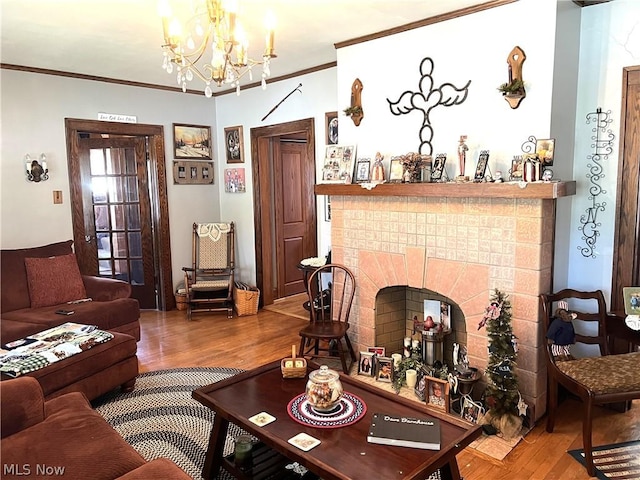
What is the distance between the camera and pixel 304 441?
1.85 m

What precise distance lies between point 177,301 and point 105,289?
1494mm

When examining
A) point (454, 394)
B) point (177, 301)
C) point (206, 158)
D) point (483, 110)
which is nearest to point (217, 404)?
point (454, 394)

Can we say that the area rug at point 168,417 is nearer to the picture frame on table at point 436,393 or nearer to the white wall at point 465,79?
the picture frame on table at point 436,393

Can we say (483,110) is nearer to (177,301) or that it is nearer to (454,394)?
(454,394)

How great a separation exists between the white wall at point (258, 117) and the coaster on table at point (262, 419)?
2.50 meters

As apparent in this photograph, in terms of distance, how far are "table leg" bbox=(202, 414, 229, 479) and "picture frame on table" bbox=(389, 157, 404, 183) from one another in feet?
6.46

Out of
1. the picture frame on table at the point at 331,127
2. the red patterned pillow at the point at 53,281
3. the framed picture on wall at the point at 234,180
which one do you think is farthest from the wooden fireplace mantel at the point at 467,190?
the red patterned pillow at the point at 53,281

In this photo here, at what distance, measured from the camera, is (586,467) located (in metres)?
2.36

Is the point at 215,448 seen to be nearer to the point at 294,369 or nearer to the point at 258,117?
the point at 294,369

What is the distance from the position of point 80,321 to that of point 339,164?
7.71 feet

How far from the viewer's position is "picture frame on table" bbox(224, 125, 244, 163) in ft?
18.0

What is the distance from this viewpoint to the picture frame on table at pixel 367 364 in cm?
352

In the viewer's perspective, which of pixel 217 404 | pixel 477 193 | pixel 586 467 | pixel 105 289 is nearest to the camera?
pixel 217 404

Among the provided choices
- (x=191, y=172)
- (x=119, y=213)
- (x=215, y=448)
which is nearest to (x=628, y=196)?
(x=215, y=448)
